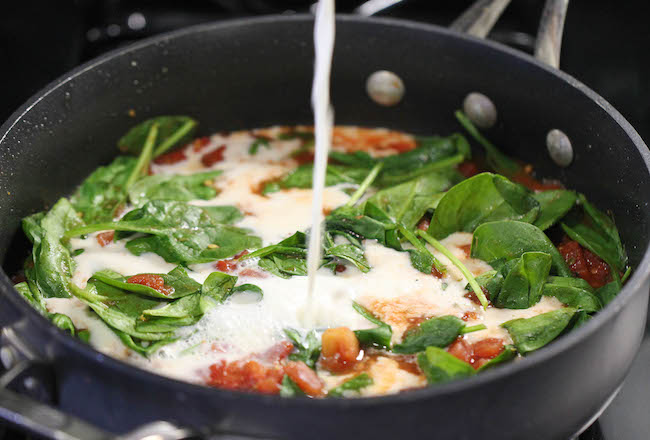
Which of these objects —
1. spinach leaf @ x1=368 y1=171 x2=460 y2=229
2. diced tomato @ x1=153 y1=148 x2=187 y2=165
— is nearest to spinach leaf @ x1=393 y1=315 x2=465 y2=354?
spinach leaf @ x1=368 y1=171 x2=460 y2=229

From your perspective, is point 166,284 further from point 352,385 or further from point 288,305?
point 352,385

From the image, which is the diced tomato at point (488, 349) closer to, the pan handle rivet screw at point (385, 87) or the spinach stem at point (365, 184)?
the spinach stem at point (365, 184)

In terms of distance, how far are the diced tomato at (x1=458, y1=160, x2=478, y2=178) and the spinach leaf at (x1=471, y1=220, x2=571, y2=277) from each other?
488 mm

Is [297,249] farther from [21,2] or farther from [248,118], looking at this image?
[21,2]

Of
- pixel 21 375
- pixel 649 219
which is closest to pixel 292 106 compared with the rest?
pixel 649 219

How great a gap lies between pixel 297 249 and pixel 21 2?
53.3 inches

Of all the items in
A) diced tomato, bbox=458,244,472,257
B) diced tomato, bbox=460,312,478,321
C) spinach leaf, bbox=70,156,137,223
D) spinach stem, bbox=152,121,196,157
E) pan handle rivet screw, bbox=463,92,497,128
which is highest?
pan handle rivet screw, bbox=463,92,497,128

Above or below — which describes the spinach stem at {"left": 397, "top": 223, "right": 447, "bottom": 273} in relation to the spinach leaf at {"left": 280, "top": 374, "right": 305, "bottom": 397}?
above

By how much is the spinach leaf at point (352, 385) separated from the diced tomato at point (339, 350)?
7cm

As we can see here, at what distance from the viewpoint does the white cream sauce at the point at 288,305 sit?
5.57 ft

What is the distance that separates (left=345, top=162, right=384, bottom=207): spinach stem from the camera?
2234mm

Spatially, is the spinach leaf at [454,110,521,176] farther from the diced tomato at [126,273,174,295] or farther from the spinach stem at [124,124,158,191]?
the diced tomato at [126,273,174,295]

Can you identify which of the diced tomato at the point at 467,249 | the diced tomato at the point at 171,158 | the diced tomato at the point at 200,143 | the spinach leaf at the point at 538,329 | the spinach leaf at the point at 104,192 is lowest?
the spinach leaf at the point at 538,329

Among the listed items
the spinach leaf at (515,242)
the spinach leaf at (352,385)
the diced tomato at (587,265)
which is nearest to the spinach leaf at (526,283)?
the spinach leaf at (515,242)
